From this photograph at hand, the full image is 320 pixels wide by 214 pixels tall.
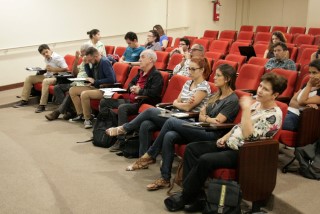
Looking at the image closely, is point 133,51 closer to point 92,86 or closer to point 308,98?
point 92,86

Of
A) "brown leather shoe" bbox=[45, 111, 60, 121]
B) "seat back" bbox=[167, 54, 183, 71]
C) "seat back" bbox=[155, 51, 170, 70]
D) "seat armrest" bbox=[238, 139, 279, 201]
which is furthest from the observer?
"seat back" bbox=[155, 51, 170, 70]

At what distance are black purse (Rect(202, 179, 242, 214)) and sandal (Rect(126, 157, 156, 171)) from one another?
3.48 ft

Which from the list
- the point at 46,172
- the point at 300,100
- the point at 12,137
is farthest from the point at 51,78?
the point at 300,100

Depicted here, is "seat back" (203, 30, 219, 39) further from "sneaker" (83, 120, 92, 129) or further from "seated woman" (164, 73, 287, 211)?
"seated woman" (164, 73, 287, 211)

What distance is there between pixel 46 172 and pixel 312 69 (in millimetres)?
2660

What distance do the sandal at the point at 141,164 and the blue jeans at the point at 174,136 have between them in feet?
1.03

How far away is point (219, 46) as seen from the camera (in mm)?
7777

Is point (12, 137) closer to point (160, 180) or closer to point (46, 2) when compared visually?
point (160, 180)

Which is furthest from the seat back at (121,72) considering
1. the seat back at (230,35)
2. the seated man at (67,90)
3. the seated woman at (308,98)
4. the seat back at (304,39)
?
the seat back at (230,35)

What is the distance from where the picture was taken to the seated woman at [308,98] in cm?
348

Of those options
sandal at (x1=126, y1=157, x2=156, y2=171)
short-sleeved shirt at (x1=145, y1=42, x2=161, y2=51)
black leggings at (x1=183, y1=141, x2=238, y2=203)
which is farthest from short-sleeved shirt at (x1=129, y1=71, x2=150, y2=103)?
short-sleeved shirt at (x1=145, y1=42, x2=161, y2=51)

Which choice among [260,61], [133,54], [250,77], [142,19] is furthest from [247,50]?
[142,19]

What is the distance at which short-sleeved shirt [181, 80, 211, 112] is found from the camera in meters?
3.68

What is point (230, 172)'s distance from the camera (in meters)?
2.82
